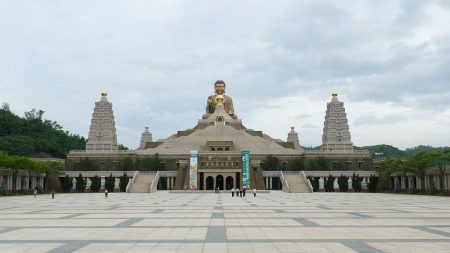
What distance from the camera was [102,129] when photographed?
357ft

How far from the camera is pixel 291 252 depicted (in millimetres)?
13688

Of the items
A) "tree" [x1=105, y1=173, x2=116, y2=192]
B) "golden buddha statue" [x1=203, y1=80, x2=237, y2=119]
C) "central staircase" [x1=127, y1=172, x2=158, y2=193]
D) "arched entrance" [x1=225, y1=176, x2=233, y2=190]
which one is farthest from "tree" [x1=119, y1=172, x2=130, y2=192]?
"golden buddha statue" [x1=203, y1=80, x2=237, y2=119]

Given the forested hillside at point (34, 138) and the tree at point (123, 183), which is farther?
the forested hillside at point (34, 138)

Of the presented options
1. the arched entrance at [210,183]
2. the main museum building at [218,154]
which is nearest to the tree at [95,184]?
the main museum building at [218,154]

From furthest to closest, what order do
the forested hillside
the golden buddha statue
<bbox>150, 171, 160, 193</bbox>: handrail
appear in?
the golden buddha statue < the forested hillside < <bbox>150, 171, 160, 193</bbox>: handrail

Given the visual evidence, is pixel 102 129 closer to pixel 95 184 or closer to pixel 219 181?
pixel 95 184

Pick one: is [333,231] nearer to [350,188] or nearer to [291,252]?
[291,252]

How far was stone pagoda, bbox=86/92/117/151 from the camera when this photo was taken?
108 m

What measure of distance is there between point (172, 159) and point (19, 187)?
106 feet

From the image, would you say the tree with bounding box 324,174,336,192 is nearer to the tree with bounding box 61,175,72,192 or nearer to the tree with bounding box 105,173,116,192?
the tree with bounding box 105,173,116,192

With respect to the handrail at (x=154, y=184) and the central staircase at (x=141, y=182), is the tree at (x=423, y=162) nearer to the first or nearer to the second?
the handrail at (x=154, y=184)

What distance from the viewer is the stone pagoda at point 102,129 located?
108188 mm

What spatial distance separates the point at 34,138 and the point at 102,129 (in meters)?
23.9

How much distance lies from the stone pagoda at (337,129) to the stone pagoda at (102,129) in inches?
1886
